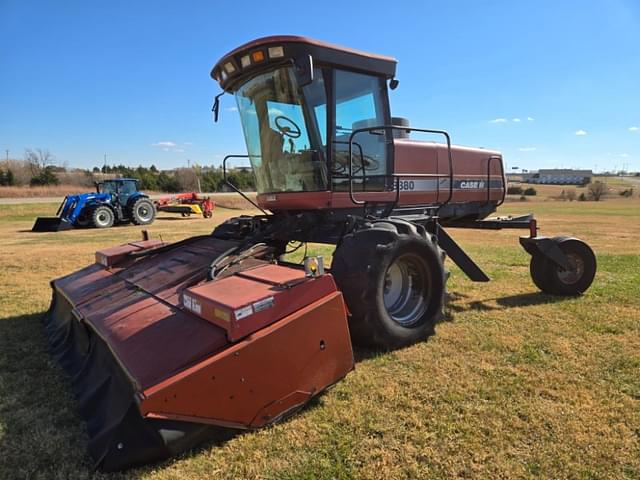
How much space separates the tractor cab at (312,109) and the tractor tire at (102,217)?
616 inches

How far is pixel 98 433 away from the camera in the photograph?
2.53 meters

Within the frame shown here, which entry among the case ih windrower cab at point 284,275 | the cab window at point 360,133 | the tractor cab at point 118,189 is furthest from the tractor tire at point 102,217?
the cab window at point 360,133

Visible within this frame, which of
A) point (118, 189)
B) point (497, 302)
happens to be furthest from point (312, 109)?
point (118, 189)

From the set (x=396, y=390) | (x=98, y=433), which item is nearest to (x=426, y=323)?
(x=396, y=390)

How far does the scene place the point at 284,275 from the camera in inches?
130

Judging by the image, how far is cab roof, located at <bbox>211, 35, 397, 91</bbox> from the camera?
163 inches

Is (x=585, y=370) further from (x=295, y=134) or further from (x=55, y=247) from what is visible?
(x=55, y=247)

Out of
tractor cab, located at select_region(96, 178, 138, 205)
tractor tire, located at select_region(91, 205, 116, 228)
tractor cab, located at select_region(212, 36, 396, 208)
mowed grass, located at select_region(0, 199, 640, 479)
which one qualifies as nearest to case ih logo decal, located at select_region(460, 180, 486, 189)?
tractor cab, located at select_region(212, 36, 396, 208)

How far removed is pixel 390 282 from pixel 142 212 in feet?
60.2

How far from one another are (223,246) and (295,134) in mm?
1417

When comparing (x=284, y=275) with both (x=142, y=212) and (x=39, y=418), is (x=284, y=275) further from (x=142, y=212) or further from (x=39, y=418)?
(x=142, y=212)

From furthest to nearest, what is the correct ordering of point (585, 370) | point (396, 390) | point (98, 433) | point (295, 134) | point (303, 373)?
point (295, 134) < point (585, 370) < point (396, 390) < point (303, 373) < point (98, 433)

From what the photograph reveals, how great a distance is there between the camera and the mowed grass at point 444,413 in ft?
7.92

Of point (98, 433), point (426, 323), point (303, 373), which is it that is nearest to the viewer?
point (98, 433)
